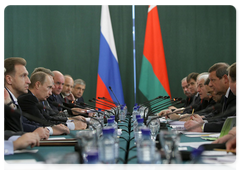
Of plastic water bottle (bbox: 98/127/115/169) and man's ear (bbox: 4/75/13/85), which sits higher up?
man's ear (bbox: 4/75/13/85)

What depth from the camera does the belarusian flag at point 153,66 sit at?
17.5 feet

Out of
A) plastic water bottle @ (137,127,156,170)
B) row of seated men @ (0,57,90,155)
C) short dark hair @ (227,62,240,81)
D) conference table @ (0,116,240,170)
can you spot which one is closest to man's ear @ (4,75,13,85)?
row of seated men @ (0,57,90,155)

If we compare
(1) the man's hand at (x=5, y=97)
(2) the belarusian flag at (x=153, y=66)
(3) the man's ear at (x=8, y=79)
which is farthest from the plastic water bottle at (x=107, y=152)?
(2) the belarusian flag at (x=153, y=66)

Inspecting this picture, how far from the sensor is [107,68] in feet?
17.6

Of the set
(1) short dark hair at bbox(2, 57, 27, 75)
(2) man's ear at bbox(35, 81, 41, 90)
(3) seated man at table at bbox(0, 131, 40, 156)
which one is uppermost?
(1) short dark hair at bbox(2, 57, 27, 75)

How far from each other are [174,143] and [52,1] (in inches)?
239

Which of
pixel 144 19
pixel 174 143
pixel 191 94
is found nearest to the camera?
pixel 174 143

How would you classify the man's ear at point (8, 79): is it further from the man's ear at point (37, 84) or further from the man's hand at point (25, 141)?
the man's hand at point (25, 141)

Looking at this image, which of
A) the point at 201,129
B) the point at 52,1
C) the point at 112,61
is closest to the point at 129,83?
the point at 112,61

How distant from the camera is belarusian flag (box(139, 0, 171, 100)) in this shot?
5.32 m

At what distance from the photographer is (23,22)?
651cm

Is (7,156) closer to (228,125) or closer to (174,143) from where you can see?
(174,143)

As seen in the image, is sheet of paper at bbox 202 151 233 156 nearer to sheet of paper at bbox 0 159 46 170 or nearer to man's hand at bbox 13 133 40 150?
sheet of paper at bbox 0 159 46 170

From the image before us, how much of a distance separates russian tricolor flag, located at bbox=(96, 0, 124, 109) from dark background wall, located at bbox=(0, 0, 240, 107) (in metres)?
0.88
